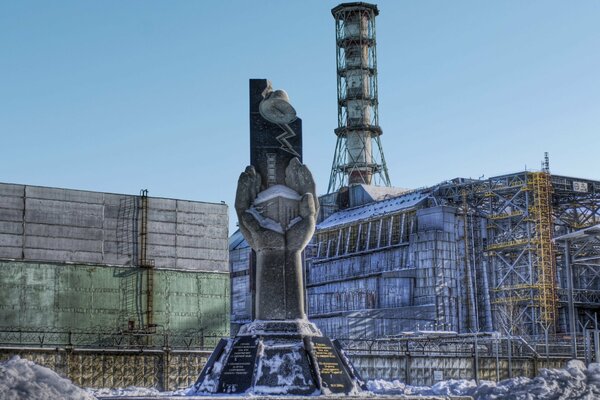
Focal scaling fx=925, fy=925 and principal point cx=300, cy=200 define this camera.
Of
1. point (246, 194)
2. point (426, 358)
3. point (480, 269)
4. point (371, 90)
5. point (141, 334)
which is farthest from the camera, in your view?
point (371, 90)

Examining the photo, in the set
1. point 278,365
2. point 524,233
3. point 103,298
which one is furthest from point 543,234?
point 278,365

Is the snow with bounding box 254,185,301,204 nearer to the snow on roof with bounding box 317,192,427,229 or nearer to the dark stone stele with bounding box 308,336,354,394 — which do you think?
the dark stone stele with bounding box 308,336,354,394

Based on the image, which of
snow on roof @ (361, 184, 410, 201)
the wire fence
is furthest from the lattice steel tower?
the wire fence

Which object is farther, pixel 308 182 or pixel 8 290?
pixel 8 290

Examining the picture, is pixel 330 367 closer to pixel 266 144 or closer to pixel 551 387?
pixel 266 144

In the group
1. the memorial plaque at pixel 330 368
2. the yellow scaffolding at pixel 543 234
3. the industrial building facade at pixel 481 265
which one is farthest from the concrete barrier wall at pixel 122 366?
the yellow scaffolding at pixel 543 234

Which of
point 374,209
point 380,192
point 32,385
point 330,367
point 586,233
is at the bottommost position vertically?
point 32,385

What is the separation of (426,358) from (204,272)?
58.3 feet

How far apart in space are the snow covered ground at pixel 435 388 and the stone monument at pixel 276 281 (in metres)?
0.97

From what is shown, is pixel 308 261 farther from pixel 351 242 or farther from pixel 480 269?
pixel 480 269

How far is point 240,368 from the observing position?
16.6m

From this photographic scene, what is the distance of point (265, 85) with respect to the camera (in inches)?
749

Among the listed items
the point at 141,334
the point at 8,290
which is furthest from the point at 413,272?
the point at 8,290

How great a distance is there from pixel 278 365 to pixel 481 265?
178 feet
